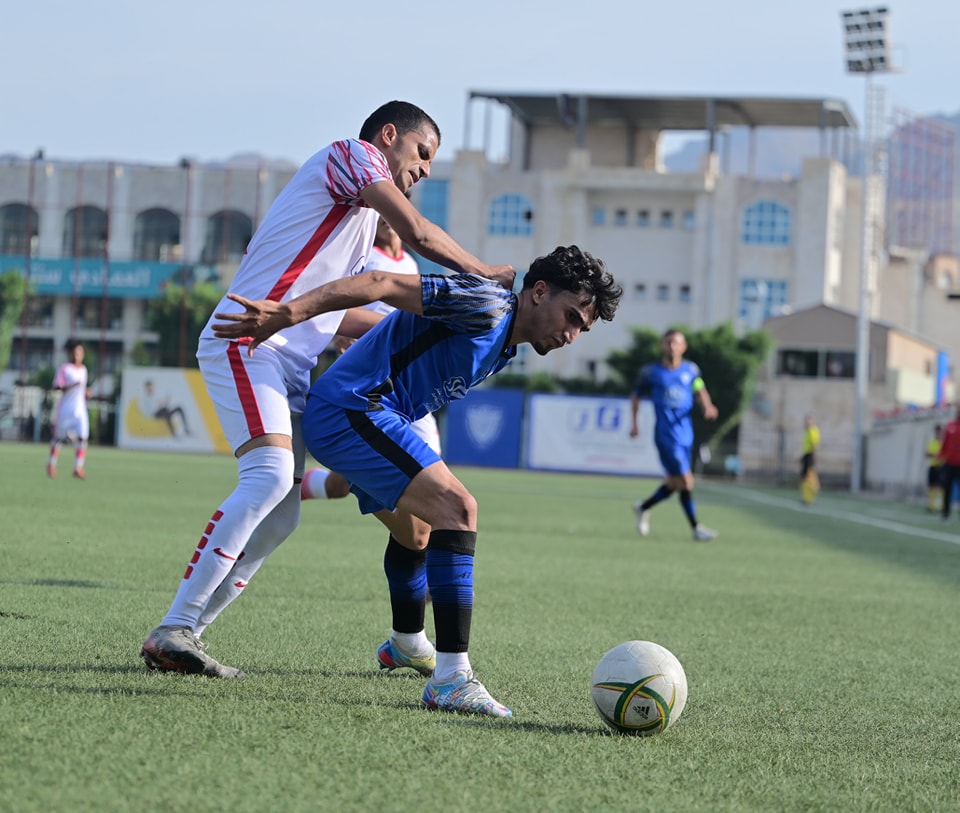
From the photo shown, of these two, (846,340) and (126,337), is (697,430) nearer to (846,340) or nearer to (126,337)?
(846,340)

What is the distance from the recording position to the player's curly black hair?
4641 millimetres

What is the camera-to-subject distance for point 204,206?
82.2 m

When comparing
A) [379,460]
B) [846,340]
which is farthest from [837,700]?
→ [846,340]

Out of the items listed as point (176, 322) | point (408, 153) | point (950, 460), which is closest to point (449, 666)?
point (408, 153)

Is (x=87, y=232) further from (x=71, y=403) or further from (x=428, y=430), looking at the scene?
(x=428, y=430)

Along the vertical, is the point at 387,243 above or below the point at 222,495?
above

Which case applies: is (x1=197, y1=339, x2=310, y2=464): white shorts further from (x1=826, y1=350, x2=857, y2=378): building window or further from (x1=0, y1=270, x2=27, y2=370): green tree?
(x1=0, y1=270, x2=27, y2=370): green tree

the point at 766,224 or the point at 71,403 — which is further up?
the point at 766,224

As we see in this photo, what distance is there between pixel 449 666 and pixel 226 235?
79.5 metres

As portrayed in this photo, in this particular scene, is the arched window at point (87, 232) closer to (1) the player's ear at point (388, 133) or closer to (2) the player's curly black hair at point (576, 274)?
(1) the player's ear at point (388, 133)

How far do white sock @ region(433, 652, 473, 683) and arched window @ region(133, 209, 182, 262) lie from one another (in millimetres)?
80442

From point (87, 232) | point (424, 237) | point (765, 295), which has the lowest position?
point (424, 237)

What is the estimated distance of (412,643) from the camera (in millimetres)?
5379

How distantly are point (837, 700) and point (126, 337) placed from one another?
79.6 meters
